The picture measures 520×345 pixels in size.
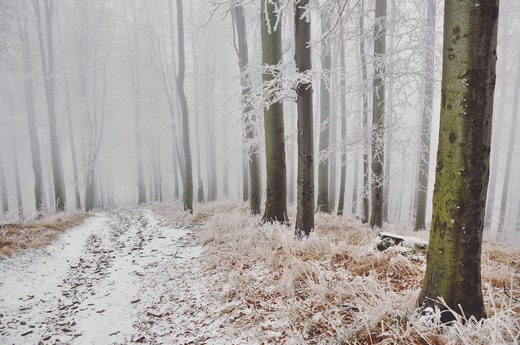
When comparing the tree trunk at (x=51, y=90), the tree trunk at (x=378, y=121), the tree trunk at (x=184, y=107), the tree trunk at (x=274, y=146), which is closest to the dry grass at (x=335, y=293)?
the tree trunk at (x=274, y=146)

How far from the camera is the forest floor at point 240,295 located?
7.98 feet

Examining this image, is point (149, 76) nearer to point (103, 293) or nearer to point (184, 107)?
point (184, 107)

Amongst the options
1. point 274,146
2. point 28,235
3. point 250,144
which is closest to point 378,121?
point 274,146

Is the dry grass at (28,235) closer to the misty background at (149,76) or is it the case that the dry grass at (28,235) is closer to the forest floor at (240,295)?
the forest floor at (240,295)

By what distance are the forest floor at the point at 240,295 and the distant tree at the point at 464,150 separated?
0.27 metres

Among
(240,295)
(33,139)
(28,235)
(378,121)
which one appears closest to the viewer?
(240,295)

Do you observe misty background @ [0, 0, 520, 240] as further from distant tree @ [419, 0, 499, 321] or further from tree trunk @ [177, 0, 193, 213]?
distant tree @ [419, 0, 499, 321]

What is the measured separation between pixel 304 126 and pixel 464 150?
3227mm

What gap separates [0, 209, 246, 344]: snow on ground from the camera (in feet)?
11.9

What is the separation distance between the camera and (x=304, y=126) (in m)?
5.13

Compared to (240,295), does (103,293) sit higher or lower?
lower

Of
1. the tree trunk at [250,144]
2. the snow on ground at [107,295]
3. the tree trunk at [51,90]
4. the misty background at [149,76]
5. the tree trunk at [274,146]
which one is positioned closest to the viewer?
the snow on ground at [107,295]

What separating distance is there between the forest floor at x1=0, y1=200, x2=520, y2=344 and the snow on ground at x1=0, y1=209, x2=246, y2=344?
20mm

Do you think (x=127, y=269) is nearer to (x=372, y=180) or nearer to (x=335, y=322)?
(x=335, y=322)
